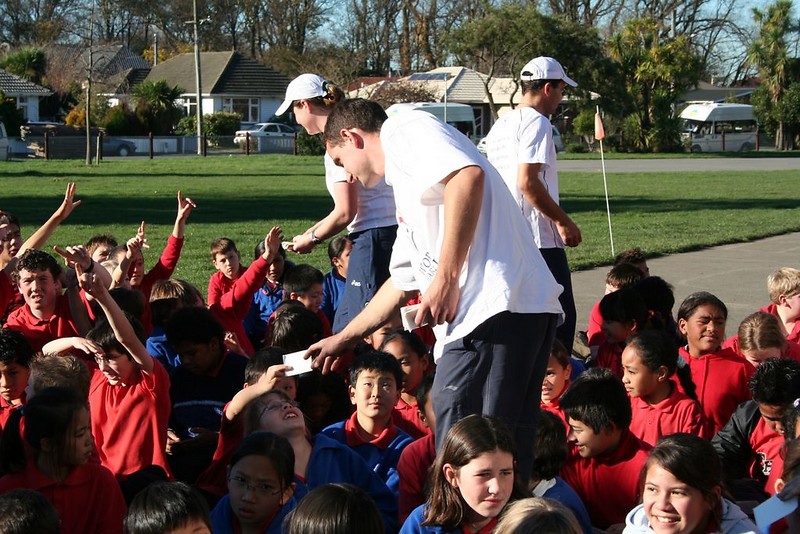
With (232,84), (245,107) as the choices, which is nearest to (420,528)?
(232,84)

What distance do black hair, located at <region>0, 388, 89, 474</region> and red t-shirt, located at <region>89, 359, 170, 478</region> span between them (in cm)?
86

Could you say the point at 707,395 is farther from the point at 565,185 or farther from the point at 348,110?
the point at 565,185

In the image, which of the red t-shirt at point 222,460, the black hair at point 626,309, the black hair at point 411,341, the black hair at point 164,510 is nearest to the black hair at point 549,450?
the red t-shirt at point 222,460

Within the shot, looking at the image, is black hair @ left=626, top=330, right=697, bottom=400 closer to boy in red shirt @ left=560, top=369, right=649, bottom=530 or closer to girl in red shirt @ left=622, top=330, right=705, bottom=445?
girl in red shirt @ left=622, top=330, right=705, bottom=445

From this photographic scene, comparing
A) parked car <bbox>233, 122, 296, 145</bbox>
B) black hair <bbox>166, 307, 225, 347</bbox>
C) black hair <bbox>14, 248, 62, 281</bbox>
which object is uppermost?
parked car <bbox>233, 122, 296, 145</bbox>

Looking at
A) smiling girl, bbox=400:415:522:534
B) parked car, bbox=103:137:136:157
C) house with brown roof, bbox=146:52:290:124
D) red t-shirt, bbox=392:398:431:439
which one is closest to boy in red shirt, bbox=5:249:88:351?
red t-shirt, bbox=392:398:431:439

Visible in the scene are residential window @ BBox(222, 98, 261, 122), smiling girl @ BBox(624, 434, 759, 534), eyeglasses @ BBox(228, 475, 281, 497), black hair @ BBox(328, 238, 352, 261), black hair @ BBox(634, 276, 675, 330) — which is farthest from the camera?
residential window @ BBox(222, 98, 261, 122)

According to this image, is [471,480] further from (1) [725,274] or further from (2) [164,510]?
(1) [725,274]

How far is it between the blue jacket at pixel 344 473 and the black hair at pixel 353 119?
4.39 ft

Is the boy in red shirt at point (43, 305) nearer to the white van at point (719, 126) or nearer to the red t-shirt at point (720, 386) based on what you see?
the red t-shirt at point (720, 386)

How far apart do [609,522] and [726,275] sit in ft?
29.2

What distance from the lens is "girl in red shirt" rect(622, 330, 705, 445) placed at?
5703 mm

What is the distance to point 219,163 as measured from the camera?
139ft

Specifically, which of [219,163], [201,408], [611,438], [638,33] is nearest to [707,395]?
[611,438]
